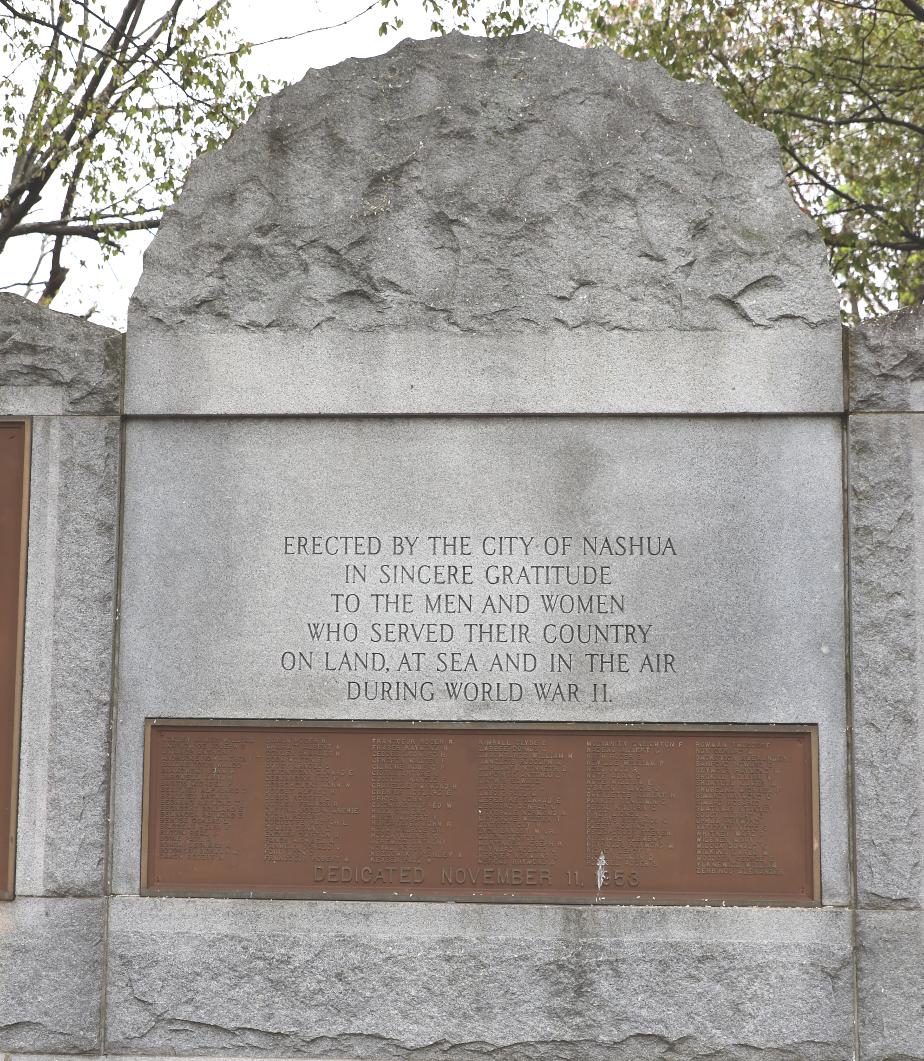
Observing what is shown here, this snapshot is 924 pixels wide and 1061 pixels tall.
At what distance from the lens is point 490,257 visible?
5629mm

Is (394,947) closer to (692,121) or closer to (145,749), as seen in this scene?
(145,749)

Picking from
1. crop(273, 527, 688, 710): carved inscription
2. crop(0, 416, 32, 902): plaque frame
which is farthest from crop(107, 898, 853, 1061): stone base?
crop(273, 527, 688, 710): carved inscription

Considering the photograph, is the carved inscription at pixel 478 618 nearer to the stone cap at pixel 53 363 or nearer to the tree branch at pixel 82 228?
the stone cap at pixel 53 363

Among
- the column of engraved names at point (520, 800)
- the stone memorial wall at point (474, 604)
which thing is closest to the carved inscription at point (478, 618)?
A: the stone memorial wall at point (474, 604)

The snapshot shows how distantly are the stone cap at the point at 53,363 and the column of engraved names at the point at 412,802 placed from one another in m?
2.00

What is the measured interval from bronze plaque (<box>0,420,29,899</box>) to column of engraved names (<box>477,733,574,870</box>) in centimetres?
203

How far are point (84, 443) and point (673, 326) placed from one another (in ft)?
8.75

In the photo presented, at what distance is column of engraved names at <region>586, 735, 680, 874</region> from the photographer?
5379 mm

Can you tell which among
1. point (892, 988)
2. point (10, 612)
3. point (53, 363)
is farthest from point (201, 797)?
point (892, 988)

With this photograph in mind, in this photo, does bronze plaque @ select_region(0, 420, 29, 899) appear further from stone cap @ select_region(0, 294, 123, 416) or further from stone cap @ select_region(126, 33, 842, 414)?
stone cap @ select_region(126, 33, 842, 414)

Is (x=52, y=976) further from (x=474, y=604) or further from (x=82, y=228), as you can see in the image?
(x=82, y=228)

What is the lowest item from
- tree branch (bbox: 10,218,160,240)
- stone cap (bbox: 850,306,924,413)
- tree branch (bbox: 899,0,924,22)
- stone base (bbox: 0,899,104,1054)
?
stone base (bbox: 0,899,104,1054)

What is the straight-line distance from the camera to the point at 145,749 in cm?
550

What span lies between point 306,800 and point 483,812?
0.77 meters
